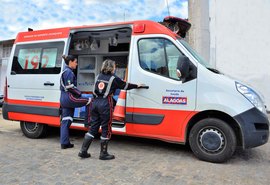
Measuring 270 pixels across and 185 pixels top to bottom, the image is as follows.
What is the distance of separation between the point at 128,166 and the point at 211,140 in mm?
1427

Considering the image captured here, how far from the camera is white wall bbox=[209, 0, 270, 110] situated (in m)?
11.0

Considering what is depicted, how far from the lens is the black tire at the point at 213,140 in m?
4.31

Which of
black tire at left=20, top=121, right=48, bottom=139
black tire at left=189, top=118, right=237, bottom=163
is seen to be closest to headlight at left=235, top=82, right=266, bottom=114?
black tire at left=189, top=118, right=237, bottom=163

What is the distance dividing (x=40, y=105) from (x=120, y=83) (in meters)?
2.30

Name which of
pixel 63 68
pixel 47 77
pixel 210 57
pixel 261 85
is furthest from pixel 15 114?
pixel 261 85

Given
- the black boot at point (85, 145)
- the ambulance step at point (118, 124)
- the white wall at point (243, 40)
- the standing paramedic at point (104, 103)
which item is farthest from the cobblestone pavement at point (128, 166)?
the white wall at point (243, 40)

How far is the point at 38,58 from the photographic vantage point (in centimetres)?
614

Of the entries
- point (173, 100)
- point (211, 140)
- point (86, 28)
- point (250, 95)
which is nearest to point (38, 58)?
point (86, 28)

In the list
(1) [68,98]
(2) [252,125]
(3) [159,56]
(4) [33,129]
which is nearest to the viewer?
(2) [252,125]

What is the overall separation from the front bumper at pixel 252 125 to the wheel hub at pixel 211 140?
1.20 feet

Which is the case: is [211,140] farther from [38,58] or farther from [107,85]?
[38,58]

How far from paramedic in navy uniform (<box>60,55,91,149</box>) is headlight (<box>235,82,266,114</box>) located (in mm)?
2759

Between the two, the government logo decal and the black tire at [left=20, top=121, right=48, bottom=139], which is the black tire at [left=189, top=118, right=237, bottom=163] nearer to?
the government logo decal

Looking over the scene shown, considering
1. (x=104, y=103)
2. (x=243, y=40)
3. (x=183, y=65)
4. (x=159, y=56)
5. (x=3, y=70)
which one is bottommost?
(x=104, y=103)
